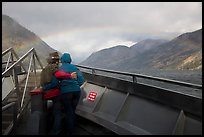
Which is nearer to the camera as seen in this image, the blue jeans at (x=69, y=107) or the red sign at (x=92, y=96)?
the blue jeans at (x=69, y=107)

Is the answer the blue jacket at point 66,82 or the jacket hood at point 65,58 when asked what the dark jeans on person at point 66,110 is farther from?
the jacket hood at point 65,58

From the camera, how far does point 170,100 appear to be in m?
4.78

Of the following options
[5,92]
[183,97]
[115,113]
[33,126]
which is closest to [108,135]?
[115,113]

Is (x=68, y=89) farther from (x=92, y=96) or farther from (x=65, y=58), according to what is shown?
(x=92, y=96)

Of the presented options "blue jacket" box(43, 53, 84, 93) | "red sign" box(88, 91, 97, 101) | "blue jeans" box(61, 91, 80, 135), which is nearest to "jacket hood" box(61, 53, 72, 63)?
"blue jacket" box(43, 53, 84, 93)

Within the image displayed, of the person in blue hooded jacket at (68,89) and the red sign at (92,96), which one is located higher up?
the person in blue hooded jacket at (68,89)

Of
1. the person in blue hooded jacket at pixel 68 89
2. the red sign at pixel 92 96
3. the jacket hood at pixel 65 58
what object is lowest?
the red sign at pixel 92 96

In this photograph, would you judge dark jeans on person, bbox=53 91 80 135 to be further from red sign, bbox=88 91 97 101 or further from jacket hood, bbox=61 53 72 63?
red sign, bbox=88 91 97 101

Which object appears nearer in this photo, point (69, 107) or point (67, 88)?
point (67, 88)

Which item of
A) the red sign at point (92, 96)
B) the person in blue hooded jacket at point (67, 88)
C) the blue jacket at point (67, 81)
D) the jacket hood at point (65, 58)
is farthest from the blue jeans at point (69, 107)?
the red sign at point (92, 96)

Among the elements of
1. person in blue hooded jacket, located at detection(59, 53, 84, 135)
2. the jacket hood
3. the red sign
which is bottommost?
the red sign

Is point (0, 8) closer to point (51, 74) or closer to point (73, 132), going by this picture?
point (51, 74)

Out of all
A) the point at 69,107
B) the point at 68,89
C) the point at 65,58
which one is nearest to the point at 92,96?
the point at 69,107

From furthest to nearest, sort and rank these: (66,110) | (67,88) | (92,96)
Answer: (92,96)
(66,110)
(67,88)
